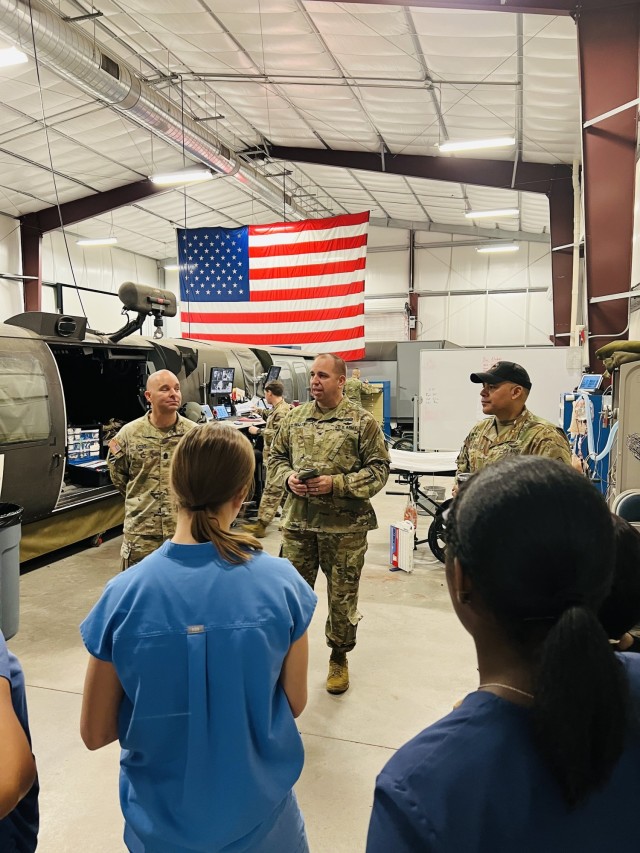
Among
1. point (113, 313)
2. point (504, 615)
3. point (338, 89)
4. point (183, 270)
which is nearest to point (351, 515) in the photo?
point (504, 615)

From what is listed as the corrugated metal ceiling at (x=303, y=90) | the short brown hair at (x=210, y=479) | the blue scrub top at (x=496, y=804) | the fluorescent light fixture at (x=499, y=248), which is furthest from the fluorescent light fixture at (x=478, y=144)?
the fluorescent light fixture at (x=499, y=248)

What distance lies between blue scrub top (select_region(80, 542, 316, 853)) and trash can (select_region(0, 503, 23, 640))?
294cm

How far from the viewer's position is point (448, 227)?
17672mm

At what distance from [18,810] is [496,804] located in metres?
0.85

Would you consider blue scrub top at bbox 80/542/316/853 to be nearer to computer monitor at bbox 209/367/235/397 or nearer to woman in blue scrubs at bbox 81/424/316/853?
woman in blue scrubs at bbox 81/424/316/853

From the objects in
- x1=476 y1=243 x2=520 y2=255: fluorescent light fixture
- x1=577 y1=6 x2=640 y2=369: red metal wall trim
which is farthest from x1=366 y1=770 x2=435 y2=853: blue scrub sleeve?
x1=476 y1=243 x2=520 y2=255: fluorescent light fixture

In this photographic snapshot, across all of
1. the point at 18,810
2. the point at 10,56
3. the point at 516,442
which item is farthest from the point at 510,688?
the point at 10,56

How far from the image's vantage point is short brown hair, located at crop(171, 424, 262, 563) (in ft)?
3.97

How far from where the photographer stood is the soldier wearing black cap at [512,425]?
289 cm

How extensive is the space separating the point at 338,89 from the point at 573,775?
9.82m

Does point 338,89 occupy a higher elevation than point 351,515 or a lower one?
higher

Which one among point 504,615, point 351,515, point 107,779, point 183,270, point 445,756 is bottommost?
point 107,779

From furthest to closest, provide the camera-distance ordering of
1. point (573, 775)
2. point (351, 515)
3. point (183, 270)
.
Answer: point (183, 270), point (351, 515), point (573, 775)

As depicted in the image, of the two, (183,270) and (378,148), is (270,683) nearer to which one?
(183,270)
